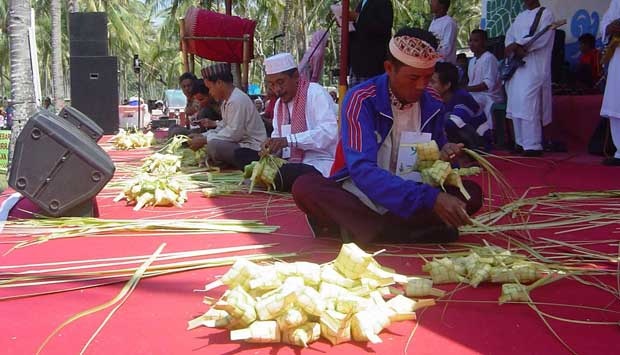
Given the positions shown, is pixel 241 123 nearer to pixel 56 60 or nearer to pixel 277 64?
pixel 277 64

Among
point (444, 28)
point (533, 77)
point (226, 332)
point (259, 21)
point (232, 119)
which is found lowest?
point (226, 332)

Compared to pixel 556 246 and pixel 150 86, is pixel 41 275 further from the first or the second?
pixel 150 86

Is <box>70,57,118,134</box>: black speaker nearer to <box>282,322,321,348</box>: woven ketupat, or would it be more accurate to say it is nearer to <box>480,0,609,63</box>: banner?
<box>480,0,609,63</box>: banner

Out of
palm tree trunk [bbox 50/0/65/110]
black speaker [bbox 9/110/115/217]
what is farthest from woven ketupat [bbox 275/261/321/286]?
palm tree trunk [bbox 50/0/65/110]

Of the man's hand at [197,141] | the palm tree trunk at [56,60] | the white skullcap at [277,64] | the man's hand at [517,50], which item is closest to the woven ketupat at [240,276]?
the white skullcap at [277,64]

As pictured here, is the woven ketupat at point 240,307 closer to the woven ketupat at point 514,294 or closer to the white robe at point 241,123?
the woven ketupat at point 514,294

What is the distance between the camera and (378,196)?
2.63 metres

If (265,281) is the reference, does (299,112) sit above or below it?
above

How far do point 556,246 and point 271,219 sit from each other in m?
1.53

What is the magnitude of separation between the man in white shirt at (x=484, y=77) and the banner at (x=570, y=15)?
111cm

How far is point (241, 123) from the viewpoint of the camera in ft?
18.7

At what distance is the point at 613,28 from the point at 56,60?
11.9m

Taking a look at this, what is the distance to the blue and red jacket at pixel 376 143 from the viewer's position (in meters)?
2.56

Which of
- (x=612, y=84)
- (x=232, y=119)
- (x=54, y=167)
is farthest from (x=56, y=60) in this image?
(x=612, y=84)
